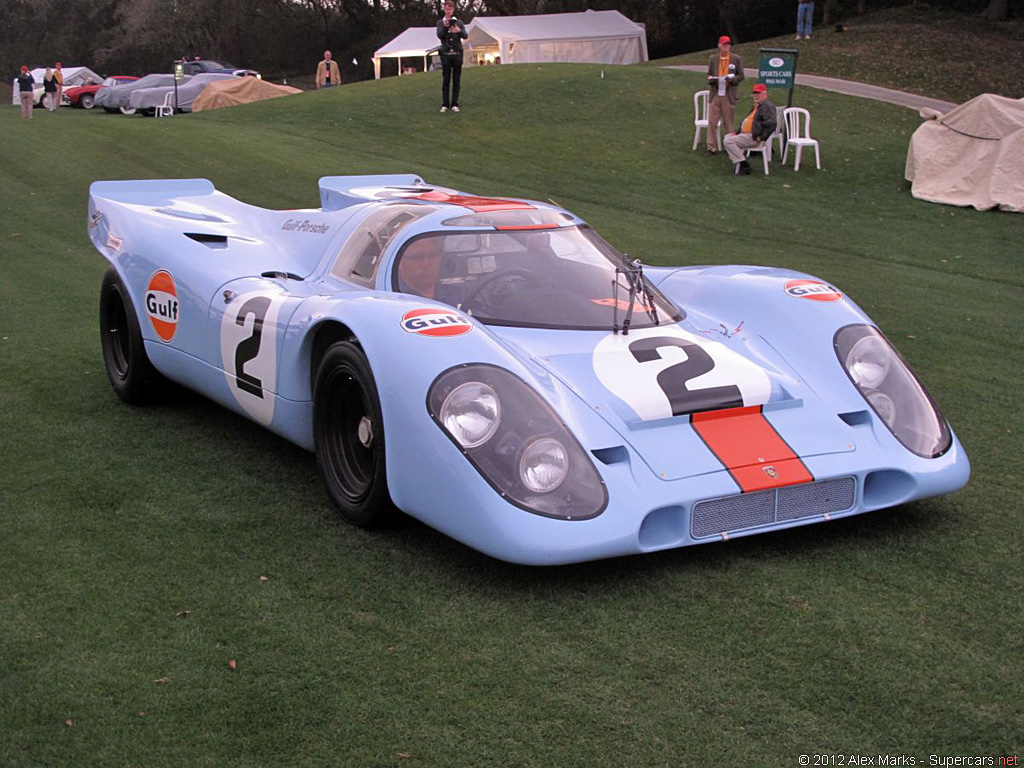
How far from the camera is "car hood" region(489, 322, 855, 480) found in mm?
3943

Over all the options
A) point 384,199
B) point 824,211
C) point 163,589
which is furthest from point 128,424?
point 824,211

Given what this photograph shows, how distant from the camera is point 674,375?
4.25 meters

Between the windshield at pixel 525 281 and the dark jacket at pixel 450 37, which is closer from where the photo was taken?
the windshield at pixel 525 281

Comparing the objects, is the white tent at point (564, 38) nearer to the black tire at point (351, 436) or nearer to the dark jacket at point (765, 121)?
the dark jacket at point (765, 121)

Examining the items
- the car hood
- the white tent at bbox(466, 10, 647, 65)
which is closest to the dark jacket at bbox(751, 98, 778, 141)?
the car hood

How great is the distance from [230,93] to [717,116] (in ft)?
55.2

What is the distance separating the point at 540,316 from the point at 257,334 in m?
1.23

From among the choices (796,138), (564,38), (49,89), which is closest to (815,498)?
(796,138)

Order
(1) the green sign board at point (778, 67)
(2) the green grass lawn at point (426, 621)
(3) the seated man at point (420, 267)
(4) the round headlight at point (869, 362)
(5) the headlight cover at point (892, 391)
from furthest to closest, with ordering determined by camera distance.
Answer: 1. (1) the green sign board at point (778, 67)
2. (3) the seated man at point (420, 267)
3. (4) the round headlight at point (869, 362)
4. (5) the headlight cover at point (892, 391)
5. (2) the green grass lawn at point (426, 621)

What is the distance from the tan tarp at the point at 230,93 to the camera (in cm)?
2952

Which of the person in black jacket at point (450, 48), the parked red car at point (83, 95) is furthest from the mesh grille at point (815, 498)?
the parked red car at point (83, 95)

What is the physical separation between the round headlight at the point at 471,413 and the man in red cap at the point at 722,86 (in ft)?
43.1

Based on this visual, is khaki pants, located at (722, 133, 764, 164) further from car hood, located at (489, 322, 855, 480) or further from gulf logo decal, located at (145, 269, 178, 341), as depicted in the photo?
car hood, located at (489, 322, 855, 480)

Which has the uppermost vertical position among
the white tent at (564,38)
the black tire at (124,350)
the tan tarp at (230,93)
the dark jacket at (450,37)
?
the white tent at (564,38)
